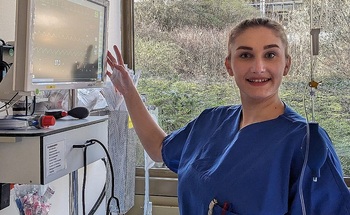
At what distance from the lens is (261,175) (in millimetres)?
1059

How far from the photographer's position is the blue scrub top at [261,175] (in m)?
0.99

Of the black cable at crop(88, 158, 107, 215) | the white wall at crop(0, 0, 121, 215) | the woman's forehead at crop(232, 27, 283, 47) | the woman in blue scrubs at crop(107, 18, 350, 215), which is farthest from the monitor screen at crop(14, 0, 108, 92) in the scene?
the black cable at crop(88, 158, 107, 215)

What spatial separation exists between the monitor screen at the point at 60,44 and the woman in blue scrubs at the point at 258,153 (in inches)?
17.5

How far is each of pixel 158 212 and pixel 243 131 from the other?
5.30 ft

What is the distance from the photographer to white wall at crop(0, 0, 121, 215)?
143cm

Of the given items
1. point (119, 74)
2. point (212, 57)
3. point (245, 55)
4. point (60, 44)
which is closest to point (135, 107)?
point (119, 74)

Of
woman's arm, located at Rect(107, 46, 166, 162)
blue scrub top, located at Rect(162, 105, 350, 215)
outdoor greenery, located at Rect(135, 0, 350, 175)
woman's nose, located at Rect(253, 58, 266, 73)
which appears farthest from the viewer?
outdoor greenery, located at Rect(135, 0, 350, 175)

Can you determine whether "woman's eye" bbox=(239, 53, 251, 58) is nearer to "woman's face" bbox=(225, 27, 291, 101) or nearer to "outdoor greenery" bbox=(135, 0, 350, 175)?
"woman's face" bbox=(225, 27, 291, 101)

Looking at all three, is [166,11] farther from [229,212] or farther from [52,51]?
[229,212]

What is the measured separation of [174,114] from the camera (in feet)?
8.73

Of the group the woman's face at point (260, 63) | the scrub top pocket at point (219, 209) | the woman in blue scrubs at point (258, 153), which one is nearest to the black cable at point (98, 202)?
the woman in blue scrubs at point (258, 153)

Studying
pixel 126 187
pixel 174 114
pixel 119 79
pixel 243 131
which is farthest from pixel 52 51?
pixel 174 114

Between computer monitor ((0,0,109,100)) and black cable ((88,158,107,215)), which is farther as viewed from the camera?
black cable ((88,158,107,215))

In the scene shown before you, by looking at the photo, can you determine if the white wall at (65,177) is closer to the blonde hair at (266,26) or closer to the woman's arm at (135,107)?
the woman's arm at (135,107)
